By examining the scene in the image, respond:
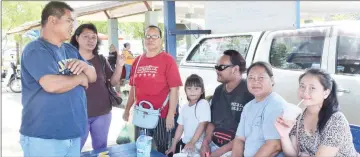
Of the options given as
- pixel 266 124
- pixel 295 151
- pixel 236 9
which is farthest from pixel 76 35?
pixel 295 151

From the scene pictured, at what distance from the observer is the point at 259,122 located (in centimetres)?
224

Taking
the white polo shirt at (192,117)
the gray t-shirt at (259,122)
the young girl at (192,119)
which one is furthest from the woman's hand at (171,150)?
the gray t-shirt at (259,122)

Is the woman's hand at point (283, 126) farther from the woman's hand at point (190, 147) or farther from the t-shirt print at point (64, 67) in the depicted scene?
the t-shirt print at point (64, 67)

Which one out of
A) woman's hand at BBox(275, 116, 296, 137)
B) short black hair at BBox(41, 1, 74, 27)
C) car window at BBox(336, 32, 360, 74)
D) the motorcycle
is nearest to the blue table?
woman's hand at BBox(275, 116, 296, 137)

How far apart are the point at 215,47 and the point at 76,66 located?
3132 mm

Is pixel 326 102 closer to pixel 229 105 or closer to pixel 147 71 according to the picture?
Answer: pixel 229 105

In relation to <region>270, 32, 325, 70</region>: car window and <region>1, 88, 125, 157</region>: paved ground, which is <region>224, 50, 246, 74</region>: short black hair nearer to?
<region>270, 32, 325, 70</region>: car window

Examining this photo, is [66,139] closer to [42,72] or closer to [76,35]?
[42,72]

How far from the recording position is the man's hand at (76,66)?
6.81ft

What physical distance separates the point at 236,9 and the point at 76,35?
141cm

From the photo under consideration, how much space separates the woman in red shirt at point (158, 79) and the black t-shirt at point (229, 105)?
354 millimetres

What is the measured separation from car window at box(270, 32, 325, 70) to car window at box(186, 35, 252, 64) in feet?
1.44

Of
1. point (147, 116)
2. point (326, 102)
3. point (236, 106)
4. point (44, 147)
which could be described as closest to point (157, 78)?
point (147, 116)

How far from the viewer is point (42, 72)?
1927 mm
